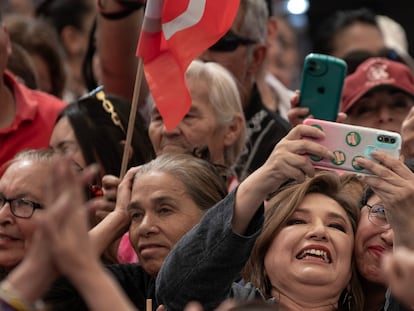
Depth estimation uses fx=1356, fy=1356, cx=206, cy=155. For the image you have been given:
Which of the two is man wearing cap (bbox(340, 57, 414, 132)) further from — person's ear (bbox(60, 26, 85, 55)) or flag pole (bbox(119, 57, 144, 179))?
person's ear (bbox(60, 26, 85, 55))

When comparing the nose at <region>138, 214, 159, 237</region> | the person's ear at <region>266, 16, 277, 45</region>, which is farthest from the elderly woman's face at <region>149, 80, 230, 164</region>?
the person's ear at <region>266, 16, 277, 45</region>

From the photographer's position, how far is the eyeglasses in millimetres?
4172

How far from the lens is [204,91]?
5113 millimetres

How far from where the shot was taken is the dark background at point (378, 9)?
9125 millimetres

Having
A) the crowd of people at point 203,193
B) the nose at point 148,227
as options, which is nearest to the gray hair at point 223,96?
the crowd of people at point 203,193

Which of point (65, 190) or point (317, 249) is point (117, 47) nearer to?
point (317, 249)

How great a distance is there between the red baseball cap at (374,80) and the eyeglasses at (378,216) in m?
1.20

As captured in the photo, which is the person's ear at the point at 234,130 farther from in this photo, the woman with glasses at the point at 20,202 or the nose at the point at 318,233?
the nose at the point at 318,233

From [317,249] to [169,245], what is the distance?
0.51 meters

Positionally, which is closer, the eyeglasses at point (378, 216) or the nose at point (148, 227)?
the eyeglasses at point (378, 216)

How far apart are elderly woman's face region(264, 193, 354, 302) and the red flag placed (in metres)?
0.67

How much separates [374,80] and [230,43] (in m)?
0.62

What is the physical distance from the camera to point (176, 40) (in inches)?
183

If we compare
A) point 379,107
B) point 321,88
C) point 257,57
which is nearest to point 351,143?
point 321,88
